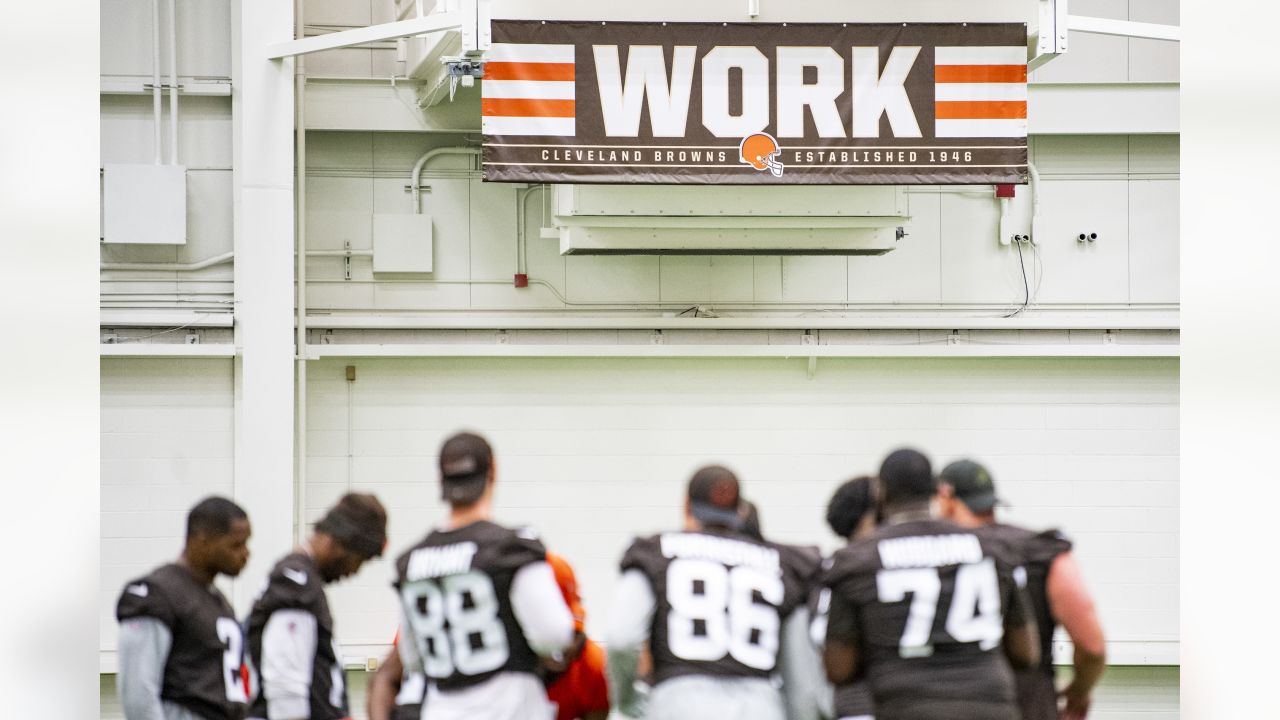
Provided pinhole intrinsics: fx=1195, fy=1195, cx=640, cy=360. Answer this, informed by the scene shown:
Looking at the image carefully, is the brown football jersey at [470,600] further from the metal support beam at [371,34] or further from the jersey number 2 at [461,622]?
the metal support beam at [371,34]

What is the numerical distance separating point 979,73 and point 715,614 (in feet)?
19.5

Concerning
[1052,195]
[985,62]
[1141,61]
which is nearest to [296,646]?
[985,62]

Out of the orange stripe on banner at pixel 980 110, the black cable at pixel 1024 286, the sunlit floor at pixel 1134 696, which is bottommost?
the sunlit floor at pixel 1134 696

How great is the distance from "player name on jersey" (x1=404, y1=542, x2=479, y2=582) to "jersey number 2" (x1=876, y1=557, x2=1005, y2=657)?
1.27m

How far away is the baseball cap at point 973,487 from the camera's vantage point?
449 centimetres

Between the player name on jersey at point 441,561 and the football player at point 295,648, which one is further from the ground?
the player name on jersey at point 441,561

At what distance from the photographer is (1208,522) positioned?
111cm

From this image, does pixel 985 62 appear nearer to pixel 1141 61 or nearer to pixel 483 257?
pixel 1141 61

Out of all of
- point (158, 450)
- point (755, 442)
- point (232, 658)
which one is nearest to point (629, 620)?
point (232, 658)

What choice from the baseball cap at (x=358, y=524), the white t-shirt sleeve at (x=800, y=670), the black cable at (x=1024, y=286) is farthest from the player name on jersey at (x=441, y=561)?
the black cable at (x=1024, y=286)

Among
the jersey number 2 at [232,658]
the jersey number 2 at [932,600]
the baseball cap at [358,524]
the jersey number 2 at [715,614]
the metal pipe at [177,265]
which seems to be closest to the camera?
the jersey number 2 at [932,600]

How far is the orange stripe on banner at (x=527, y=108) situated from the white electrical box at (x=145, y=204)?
3.47 meters

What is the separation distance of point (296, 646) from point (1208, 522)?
3.79 metres

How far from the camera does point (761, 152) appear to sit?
850cm
